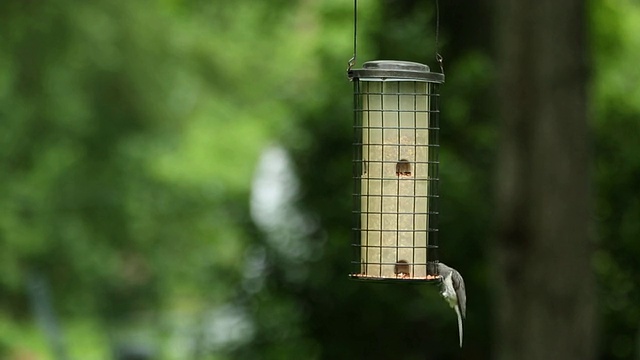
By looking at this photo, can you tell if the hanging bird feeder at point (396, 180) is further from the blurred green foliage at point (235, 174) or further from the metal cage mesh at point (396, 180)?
the blurred green foliage at point (235, 174)

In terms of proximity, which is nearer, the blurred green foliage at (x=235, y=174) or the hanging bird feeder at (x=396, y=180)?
the hanging bird feeder at (x=396, y=180)

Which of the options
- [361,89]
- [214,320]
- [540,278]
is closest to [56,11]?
[214,320]

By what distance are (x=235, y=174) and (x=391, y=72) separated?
15.5m

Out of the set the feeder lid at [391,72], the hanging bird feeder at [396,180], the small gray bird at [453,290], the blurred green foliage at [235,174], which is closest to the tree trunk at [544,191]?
the blurred green foliage at [235,174]

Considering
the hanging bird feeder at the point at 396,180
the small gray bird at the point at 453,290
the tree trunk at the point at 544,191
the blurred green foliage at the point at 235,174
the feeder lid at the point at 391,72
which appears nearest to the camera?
the feeder lid at the point at 391,72

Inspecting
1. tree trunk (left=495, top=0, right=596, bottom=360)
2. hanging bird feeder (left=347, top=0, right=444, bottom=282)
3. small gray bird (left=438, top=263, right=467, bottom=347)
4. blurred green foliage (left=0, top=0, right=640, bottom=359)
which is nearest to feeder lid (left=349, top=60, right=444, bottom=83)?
hanging bird feeder (left=347, top=0, right=444, bottom=282)

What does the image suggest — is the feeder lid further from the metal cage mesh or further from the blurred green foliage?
the blurred green foliage

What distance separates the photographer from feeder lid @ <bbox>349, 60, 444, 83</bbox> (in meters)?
5.07

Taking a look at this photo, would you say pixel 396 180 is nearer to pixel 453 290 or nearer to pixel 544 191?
pixel 453 290

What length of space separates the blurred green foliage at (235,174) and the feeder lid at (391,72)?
16.7 feet

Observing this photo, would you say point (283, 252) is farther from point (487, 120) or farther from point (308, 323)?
point (487, 120)

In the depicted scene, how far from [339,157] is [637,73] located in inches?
163

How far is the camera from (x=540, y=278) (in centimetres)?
912

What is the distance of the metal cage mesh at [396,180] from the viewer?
5.40m
